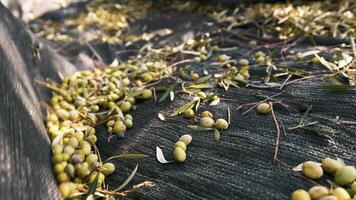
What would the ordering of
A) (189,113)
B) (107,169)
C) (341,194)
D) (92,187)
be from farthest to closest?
1. (189,113)
2. (107,169)
3. (92,187)
4. (341,194)

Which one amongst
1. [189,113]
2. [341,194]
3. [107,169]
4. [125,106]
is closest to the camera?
[341,194]

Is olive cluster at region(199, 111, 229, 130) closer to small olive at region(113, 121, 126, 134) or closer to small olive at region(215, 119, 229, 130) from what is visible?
small olive at region(215, 119, 229, 130)

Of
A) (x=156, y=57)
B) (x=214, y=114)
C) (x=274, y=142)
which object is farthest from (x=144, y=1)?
(x=274, y=142)

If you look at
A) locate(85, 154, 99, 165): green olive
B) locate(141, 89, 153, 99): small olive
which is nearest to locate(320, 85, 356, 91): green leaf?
locate(141, 89, 153, 99): small olive

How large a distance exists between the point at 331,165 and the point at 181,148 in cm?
40

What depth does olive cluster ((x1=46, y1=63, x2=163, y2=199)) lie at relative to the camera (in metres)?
1.19

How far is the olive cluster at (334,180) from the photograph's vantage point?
858 millimetres

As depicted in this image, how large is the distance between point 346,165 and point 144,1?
9.71 feet

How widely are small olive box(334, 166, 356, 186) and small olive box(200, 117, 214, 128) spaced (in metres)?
0.42

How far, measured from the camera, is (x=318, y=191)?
868 millimetres

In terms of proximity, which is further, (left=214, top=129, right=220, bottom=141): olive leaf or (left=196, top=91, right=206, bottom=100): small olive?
(left=196, top=91, right=206, bottom=100): small olive

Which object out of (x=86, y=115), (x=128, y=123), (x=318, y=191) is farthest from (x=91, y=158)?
(x=318, y=191)

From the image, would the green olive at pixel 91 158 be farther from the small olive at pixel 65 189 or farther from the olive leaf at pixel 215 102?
the olive leaf at pixel 215 102

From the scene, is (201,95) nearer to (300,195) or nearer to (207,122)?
(207,122)
